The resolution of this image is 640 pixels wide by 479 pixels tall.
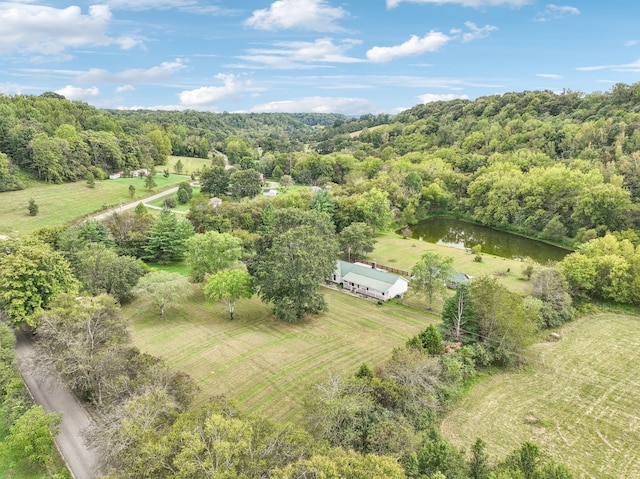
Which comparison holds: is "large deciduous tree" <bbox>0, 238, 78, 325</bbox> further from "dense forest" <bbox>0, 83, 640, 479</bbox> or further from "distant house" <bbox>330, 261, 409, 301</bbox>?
"distant house" <bbox>330, 261, 409, 301</bbox>

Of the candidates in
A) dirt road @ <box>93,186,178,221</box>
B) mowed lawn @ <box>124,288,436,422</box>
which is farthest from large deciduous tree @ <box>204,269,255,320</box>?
dirt road @ <box>93,186,178,221</box>

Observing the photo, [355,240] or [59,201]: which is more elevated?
[59,201]

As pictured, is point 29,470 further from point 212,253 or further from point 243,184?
point 243,184

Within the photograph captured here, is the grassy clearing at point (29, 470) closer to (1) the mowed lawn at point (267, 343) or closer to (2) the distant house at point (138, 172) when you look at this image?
(1) the mowed lawn at point (267, 343)

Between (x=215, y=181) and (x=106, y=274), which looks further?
(x=215, y=181)

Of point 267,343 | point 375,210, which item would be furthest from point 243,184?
point 267,343

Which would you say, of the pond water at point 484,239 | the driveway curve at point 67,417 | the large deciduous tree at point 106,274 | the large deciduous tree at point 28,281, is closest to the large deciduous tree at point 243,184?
the pond water at point 484,239

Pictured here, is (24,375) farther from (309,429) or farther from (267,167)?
(267,167)
